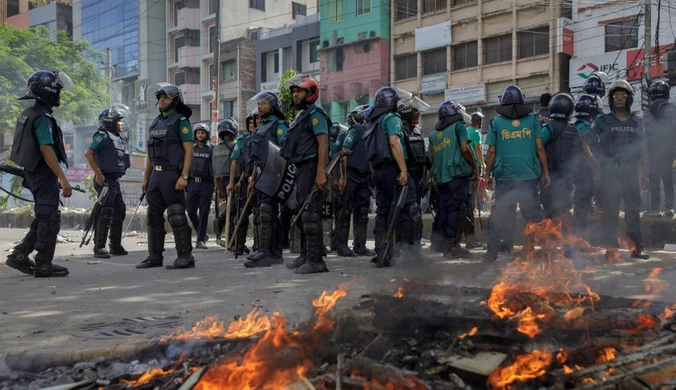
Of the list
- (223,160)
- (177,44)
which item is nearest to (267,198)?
(223,160)

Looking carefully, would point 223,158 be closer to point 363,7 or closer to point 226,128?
point 226,128

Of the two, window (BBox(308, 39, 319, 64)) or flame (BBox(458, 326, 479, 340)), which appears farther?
window (BBox(308, 39, 319, 64))

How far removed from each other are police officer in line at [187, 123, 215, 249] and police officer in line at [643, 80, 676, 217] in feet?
20.8

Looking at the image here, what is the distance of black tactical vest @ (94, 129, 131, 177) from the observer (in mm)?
8445

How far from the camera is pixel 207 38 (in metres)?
43.7

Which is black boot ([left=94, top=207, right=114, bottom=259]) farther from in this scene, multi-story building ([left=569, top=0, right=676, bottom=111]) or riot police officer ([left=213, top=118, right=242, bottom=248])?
multi-story building ([left=569, top=0, right=676, bottom=111])

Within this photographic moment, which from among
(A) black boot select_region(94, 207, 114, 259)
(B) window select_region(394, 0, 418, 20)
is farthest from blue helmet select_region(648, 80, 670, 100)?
(B) window select_region(394, 0, 418, 20)

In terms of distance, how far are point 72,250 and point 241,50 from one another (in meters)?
32.0

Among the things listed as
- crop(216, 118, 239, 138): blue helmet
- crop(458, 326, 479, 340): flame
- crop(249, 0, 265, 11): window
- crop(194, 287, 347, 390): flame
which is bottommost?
crop(194, 287, 347, 390): flame

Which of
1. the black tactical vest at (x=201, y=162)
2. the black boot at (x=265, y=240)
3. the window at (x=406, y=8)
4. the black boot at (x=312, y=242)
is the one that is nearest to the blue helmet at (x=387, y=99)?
the black boot at (x=312, y=242)

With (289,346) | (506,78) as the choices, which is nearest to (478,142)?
(289,346)

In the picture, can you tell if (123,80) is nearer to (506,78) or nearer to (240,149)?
(506,78)

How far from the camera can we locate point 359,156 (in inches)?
300

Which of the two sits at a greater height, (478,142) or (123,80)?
(123,80)
